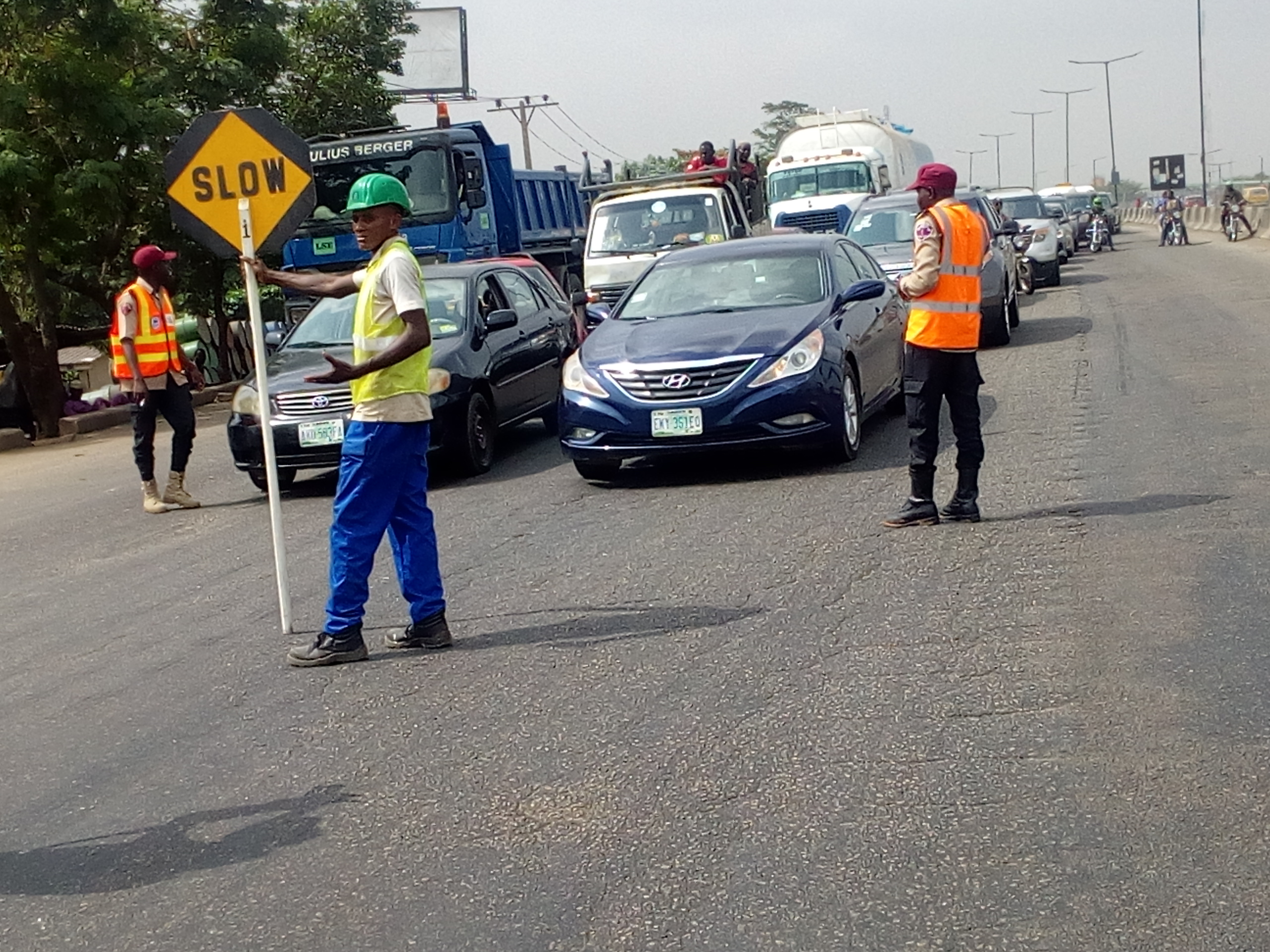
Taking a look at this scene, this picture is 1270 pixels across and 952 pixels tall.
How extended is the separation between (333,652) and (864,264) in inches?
293

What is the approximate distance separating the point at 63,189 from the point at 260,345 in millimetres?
14039

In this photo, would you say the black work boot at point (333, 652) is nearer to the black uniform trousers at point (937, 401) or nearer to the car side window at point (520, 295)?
the black uniform trousers at point (937, 401)

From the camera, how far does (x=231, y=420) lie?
12.4 m

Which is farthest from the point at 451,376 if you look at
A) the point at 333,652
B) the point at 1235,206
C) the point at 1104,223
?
the point at 1235,206

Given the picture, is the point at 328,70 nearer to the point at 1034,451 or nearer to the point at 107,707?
the point at 1034,451

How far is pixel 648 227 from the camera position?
22656 millimetres

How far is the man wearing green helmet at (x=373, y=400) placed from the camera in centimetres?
670

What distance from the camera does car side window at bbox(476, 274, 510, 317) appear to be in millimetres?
13117

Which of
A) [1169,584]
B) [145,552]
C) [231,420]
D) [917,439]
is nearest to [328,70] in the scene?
[231,420]

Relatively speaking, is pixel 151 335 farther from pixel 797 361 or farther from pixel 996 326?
pixel 996 326

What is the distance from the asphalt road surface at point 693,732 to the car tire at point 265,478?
1.79 meters

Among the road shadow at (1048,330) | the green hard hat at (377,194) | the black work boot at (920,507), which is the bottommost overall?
the road shadow at (1048,330)

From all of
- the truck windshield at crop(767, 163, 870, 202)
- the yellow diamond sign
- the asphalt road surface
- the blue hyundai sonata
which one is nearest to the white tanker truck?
the truck windshield at crop(767, 163, 870, 202)

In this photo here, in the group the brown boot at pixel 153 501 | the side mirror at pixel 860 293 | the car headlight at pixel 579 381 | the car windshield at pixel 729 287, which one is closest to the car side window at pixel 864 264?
the car windshield at pixel 729 287
